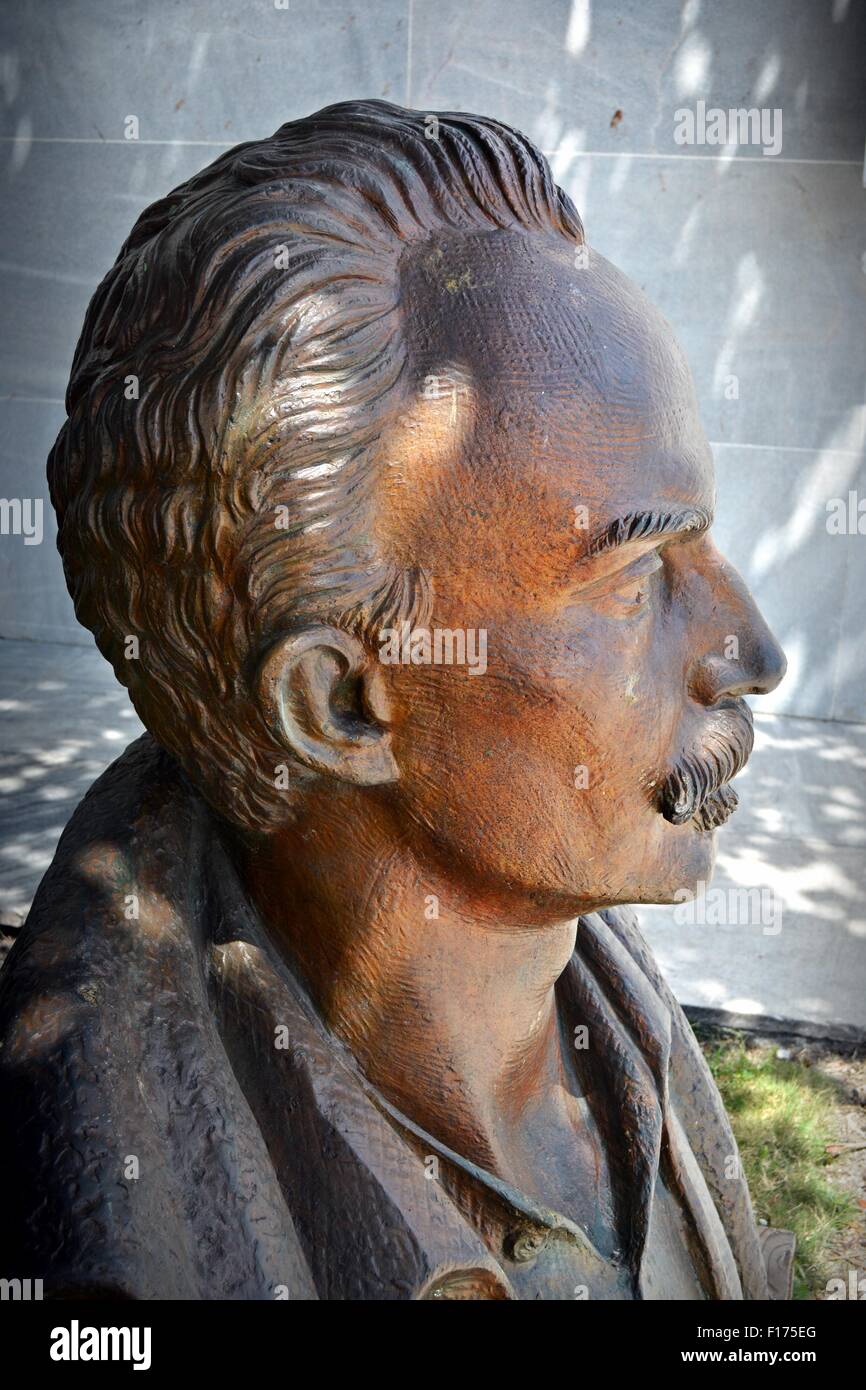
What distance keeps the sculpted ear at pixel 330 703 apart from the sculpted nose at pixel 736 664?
1.32 ft

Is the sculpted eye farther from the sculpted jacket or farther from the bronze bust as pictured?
the sculpted jacket

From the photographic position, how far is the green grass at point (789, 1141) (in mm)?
3691

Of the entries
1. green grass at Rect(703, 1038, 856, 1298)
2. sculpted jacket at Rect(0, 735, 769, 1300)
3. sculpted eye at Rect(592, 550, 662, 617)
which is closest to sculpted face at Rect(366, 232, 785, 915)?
sculpted eye at Rect(592, 550, 662, 617)

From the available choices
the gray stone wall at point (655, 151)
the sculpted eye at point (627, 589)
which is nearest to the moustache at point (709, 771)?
the sculpted eye at point (627, 589)

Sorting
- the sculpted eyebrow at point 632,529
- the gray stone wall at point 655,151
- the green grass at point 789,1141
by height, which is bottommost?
the green grass at point 789,1141

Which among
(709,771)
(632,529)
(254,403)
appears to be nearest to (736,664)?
(709,771)

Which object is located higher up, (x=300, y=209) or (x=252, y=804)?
(x=300, y=209)

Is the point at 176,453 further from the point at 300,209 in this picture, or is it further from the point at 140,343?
the point at 300,209

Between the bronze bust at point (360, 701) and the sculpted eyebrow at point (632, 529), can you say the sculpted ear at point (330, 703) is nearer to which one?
the bronze bust at point (360, 701)

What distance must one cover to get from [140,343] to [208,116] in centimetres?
619

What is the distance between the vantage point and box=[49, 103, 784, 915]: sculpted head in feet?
4.96

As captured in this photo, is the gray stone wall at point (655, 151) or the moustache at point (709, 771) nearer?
the moustache at point (709, 771)

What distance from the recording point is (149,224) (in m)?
1.71

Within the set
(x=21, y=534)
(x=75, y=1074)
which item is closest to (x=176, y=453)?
(x=75, y=1074)
